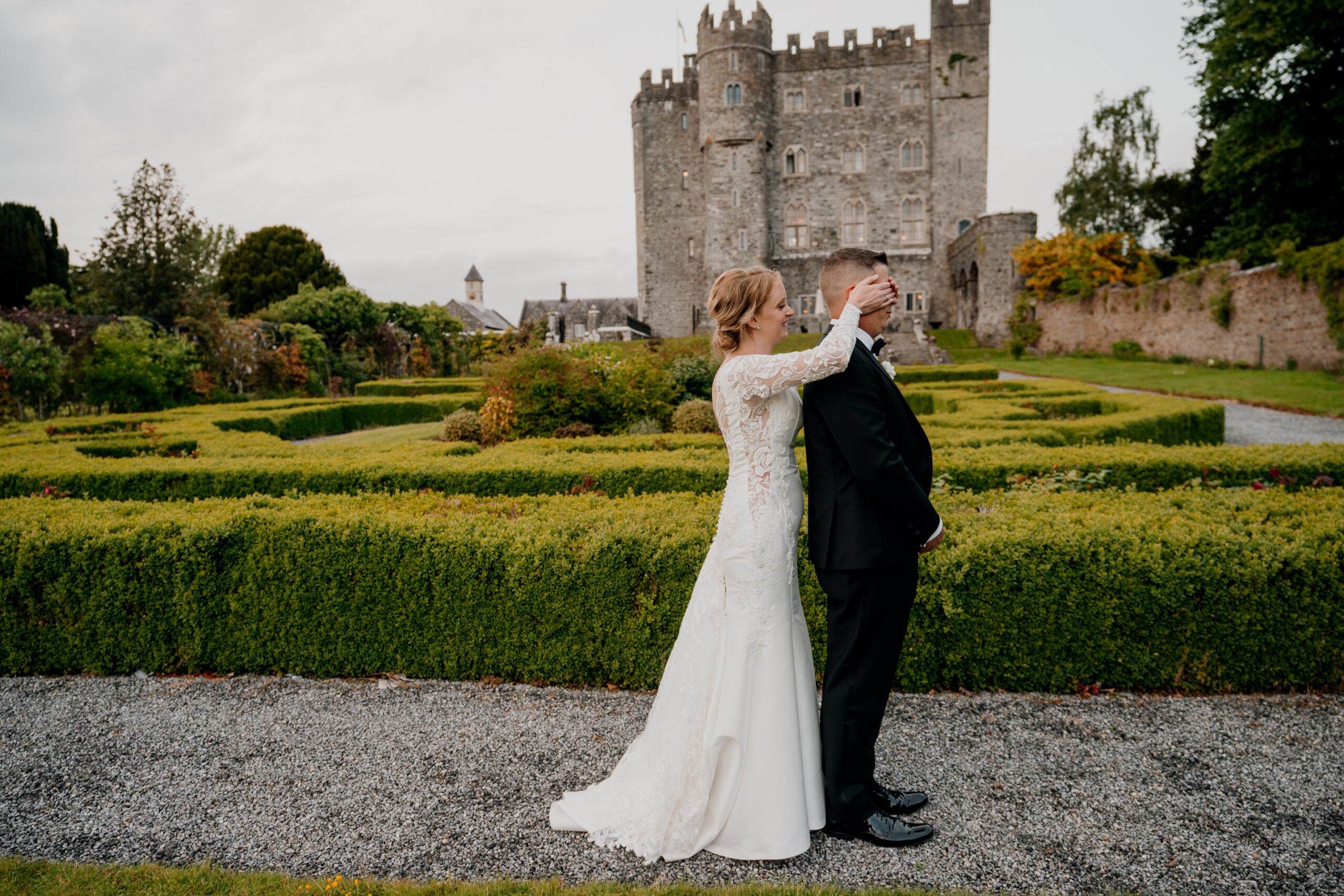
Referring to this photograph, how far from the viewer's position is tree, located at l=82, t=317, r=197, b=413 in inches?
625

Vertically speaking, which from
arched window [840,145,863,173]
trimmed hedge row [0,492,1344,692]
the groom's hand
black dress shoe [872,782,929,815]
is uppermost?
arched window [840,145,863,173]

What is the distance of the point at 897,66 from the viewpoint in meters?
39.5

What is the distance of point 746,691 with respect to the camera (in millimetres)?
2754

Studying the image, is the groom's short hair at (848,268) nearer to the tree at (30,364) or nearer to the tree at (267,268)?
the tree at (30,364)

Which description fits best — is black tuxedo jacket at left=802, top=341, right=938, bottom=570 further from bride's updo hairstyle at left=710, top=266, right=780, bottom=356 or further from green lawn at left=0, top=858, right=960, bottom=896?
green lawn at left=0, top=858, right=960, bottom=896

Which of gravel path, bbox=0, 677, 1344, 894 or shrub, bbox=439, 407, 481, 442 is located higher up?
shrub, bbox=439, 407, 481, 442

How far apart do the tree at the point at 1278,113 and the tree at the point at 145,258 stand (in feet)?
113

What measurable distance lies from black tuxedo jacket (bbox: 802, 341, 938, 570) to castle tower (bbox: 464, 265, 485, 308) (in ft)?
311

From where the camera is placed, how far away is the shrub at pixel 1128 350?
25.1 metres

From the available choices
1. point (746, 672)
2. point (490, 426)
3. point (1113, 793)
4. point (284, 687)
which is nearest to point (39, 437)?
point (490, 426)

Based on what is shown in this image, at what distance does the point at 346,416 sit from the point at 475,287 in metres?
80.4

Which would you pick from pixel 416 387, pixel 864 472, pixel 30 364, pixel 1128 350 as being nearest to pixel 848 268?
pixel 864 472

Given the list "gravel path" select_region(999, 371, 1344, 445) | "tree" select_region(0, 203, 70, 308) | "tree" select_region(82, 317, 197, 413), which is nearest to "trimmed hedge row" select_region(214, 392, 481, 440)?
"tree" select_region(82, 317, 197, 413)

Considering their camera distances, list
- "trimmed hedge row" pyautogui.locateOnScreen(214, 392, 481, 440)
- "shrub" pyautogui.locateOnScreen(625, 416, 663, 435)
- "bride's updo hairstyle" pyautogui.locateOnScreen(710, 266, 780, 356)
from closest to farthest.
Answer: "bride's updo hairstyle" pyautogui.locateOnScreen(710, 266, 780, 356)
"shrub" pyautogui.locateOnScreen(625, 416, 663, 435)
"trimmed hedge row" pyautogui.locateOnScreen(214, 392, 481, 440)
